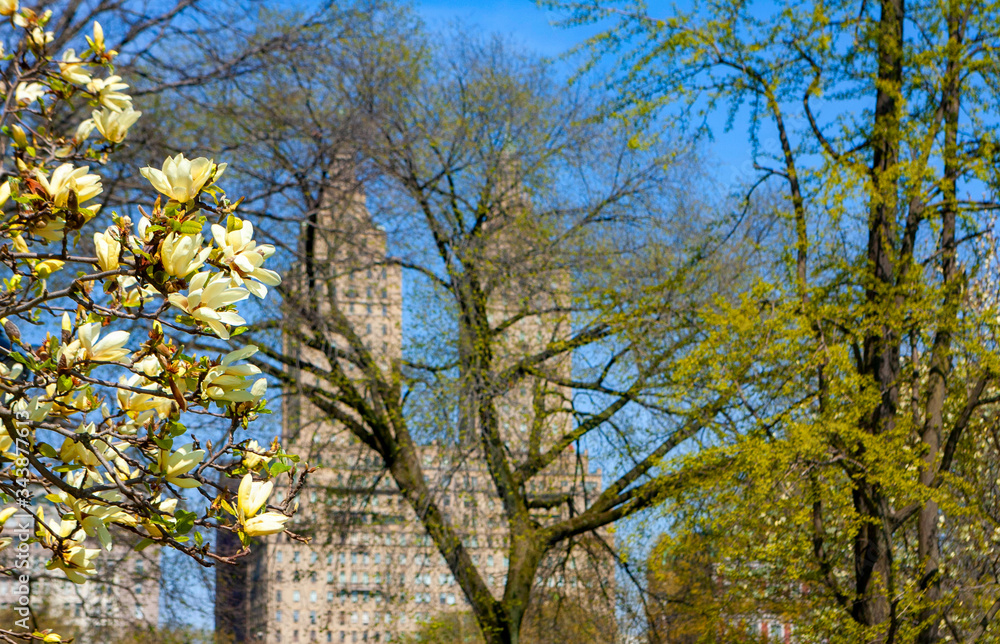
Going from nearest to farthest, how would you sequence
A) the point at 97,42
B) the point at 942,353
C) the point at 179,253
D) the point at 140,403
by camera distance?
the point at 179,253
the point at 140,403
the point at 97,42
the point at 942,353

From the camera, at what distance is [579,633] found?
10125 mm

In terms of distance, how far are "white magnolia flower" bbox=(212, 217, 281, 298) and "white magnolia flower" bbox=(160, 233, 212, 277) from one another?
0.20 feet

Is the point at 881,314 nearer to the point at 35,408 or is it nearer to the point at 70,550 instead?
the point at 70,550

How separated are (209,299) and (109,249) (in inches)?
8.9

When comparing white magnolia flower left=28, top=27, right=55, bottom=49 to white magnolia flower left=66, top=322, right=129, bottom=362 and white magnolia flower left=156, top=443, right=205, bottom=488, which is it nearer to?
white magnolia flower left=66, top=322, right=129, bottom=362

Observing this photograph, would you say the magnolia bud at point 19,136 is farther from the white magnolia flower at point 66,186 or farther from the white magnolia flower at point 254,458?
the white magnolia flower at point 254,458

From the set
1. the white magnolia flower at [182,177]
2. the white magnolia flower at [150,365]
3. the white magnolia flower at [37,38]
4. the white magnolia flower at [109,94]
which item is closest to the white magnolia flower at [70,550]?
the white magnolia flower at [150,365]

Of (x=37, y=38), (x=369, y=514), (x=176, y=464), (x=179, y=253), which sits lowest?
→ (x=176, y=464)

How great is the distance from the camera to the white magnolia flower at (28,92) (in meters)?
2.21

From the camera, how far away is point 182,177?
167cm

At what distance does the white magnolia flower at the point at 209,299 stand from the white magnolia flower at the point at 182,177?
171mm

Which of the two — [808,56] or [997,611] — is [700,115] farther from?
[997,611]

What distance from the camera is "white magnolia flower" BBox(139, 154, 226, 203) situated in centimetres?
166

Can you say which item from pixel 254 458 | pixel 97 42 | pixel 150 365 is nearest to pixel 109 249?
pixel 150 365
